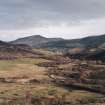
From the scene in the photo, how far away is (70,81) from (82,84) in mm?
11919

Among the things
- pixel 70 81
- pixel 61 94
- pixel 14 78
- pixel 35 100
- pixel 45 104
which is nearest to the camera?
pixel 45 104

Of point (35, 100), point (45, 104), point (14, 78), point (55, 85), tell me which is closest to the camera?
point (45, 104)

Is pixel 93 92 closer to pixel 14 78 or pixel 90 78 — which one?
pixel 90 78

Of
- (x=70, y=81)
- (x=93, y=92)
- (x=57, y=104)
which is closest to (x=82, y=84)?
(x=70, y=81)

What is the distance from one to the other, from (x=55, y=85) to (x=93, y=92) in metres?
29.4

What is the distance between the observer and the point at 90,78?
18538cm

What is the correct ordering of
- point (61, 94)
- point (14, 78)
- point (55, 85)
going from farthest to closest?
point (14, 78) < point (55, 85) < point (61, 94)

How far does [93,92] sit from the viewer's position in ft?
465

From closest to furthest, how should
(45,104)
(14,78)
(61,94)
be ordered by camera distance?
(45,104)
(61,94)
(14,78)

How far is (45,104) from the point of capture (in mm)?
102625

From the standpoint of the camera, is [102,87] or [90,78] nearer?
[102,87]

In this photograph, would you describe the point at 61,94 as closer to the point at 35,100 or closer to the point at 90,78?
the point at 35,100

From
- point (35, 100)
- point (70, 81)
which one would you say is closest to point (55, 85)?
point (70, 81)

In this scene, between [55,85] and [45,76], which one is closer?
[55,85]
